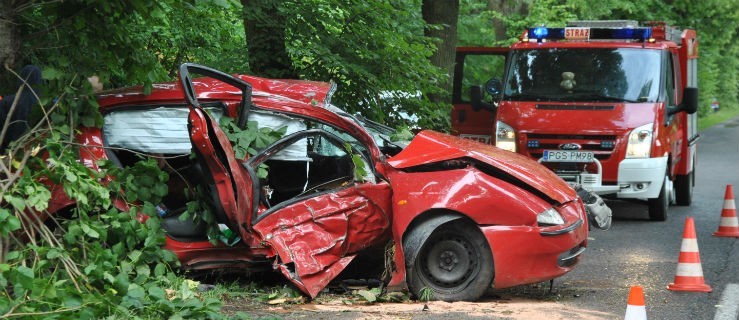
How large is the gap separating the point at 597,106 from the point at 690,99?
128cm

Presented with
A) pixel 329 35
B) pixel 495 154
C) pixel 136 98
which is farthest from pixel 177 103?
pixel 329 35

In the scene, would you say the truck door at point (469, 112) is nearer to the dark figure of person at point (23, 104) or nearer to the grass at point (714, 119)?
the dark figure of person at point (23, 104)

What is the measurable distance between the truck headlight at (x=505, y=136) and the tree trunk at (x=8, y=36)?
7.55m

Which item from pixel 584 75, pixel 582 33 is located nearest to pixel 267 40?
pixel 584 75

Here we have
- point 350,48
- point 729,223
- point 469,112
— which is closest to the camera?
point 350,48

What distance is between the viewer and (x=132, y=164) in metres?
8.40

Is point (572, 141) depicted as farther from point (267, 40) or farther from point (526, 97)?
point (267, 40)

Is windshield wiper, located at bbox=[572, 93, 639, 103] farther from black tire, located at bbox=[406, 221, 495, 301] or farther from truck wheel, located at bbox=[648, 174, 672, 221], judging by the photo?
black tire, located at bbox=[406, 221, 495, 301]

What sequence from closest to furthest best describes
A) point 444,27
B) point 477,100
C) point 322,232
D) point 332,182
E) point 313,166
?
point 322,232 < point 332,182 < point 313,166 < point 477,100 < point 444,27

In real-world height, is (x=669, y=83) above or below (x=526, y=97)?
above

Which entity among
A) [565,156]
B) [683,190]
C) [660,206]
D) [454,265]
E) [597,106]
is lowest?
[683,190]

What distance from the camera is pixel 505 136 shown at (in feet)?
48.0

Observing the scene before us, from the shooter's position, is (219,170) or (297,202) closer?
(219,170)

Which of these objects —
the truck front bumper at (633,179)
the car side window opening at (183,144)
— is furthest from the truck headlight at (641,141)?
the car side window opening at (183,144)
